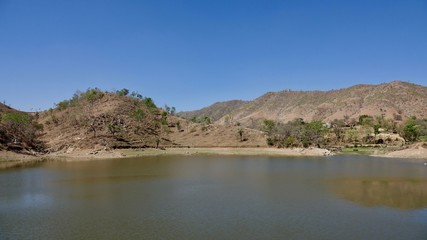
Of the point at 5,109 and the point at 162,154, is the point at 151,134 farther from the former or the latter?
the point at 5,109

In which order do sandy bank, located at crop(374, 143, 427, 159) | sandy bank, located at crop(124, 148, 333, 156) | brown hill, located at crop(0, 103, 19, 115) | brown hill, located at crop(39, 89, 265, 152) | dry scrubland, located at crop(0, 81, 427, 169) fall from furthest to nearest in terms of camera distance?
1. brown hill, located at crop(0, 103, 19, 115)
2. brown hill, located at crop(39, 89, 265, 152)
3. sandy bank, located at crop(124, 148, 333, 156)
4. dry scrubland, located at crop(0, 81, 427, 169)
5. sandy bank, located at crop(374, 143, 427, 159)

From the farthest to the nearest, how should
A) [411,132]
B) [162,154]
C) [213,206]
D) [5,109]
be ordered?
[5,109], [411,132], [162,154], [213,206]

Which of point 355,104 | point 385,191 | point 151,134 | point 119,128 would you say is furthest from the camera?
point 355,104

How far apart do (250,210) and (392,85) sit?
160 meters

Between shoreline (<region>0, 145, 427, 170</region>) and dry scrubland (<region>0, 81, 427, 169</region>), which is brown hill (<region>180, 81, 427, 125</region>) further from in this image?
shoreline (<region>0, 145, 427, 170</region>)

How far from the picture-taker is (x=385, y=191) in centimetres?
3133

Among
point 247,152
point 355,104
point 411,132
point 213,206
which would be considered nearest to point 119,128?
point 247,152

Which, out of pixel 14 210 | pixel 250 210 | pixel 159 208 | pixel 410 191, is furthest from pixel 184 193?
pixel 410 191

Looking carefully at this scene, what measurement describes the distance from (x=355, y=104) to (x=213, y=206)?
14537cm

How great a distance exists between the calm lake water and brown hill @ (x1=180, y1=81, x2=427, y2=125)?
98.2 metres

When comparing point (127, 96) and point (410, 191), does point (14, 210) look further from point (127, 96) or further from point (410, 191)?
point (127, 96)

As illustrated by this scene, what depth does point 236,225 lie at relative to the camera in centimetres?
2056

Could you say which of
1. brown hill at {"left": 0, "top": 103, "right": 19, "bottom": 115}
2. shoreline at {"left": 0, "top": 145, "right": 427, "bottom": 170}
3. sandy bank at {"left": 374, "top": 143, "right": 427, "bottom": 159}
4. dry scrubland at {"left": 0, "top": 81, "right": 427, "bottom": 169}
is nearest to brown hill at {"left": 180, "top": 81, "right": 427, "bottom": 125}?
dry scrubland at {"left": 0, "top": 81, "right": 427, "bottom": 169}

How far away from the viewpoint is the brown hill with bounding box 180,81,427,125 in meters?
142
